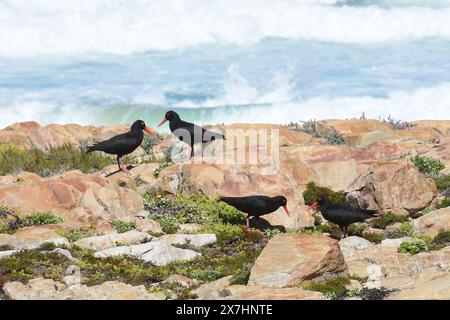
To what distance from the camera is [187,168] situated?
2739 cm

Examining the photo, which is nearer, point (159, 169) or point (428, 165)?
point (159, 169)

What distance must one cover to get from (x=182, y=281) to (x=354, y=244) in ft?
20.2

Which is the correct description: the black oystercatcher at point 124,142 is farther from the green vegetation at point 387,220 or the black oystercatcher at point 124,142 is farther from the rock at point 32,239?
the green vegetation at point 387,220

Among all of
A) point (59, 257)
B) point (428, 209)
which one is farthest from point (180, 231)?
point (428, 209)

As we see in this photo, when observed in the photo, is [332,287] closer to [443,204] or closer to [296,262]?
[296,262]

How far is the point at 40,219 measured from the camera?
2323cm

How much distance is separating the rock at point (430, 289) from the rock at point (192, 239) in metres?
8.57

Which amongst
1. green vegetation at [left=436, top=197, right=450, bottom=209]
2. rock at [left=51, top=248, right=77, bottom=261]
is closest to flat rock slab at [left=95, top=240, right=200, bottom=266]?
rock at [left=51, top=248, right=77, bottom=261]

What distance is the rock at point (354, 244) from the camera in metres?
20.6

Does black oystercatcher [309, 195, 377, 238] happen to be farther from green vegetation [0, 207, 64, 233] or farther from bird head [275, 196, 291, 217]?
green vegetation [0, 207, 64, 233]

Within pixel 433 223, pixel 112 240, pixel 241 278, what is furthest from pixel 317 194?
pixel 241 278

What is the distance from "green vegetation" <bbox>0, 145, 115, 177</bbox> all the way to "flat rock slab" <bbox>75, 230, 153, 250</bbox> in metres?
13.3

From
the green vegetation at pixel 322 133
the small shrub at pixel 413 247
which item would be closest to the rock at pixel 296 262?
the small shrub at pixel 413 247

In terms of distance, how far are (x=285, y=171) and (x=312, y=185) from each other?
1644mm
